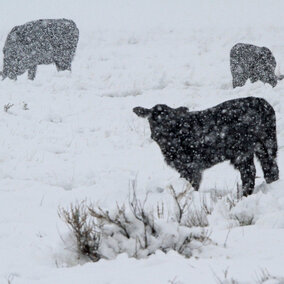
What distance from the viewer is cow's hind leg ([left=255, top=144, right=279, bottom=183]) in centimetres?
549

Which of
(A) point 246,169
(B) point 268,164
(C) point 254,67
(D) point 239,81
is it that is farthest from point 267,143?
(C) point 254,67

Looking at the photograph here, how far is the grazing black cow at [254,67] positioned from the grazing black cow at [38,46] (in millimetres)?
6195

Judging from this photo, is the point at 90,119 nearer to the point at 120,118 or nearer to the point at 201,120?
the point at 120,118

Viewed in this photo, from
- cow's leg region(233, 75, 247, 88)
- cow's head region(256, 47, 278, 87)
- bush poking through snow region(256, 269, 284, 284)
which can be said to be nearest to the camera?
bush poking through snow region(256, 269, 284, 284)

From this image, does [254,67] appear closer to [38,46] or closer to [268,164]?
[38,46]

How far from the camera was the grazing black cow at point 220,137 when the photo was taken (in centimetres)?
540

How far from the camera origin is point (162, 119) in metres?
5.83

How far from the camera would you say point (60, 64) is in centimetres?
1598

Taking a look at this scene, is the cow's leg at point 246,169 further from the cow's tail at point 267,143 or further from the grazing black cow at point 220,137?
the cow's tail at point 267,143

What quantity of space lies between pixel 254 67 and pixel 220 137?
7.89 meters

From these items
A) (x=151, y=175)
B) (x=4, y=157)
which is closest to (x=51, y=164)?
(x=4, y=157)

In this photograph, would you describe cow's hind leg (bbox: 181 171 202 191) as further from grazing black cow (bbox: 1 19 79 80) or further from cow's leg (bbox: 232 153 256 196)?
grazing black cow (bbox: 1 19 79 80)

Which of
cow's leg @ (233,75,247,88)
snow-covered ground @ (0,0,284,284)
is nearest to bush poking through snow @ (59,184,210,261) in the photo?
snow-covered ground @ (0,0,284,284)

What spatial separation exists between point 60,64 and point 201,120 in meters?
11.2
